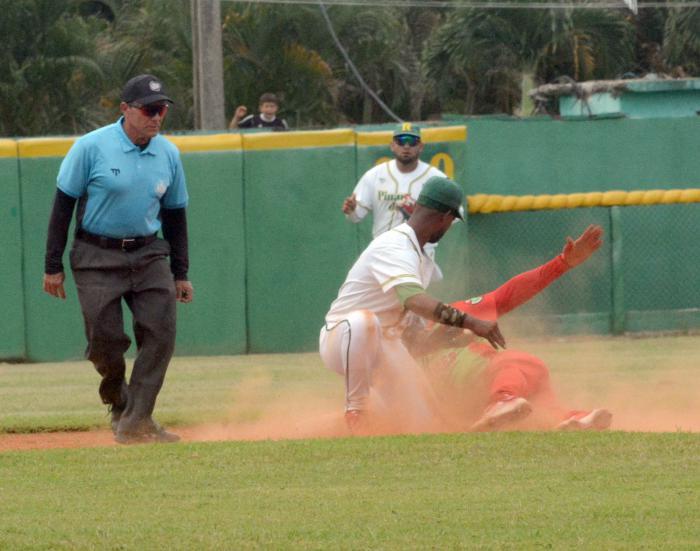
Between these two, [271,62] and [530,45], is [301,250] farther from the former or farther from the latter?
[530,45]

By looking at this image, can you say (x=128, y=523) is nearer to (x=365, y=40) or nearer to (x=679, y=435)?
(x=679, y=435)

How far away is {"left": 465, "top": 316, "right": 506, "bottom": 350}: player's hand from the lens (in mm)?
7852

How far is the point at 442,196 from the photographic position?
8227 millimetres

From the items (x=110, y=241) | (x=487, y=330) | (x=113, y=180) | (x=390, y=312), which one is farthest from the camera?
(x=390, y=312)

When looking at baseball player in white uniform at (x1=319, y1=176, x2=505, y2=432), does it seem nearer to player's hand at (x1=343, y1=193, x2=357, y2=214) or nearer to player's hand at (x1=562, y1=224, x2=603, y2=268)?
player's hand at (x1=562, y1=224, x2=603, y2=268)

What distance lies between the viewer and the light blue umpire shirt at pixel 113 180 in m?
8.31

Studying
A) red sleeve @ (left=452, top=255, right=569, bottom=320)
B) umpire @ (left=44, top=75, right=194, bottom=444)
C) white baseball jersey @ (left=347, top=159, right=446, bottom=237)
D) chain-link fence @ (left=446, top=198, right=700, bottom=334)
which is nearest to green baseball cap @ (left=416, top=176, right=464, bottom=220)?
red sleeve @ (left=452, top=255, right=569, bottom=320)

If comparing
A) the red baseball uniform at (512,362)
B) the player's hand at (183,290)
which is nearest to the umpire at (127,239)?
the player's hand at (183,290)

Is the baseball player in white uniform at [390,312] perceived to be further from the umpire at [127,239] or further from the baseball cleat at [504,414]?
the umpire at [127,239]

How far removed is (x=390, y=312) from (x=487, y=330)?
947 mm

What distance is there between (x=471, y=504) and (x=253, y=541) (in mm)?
1090

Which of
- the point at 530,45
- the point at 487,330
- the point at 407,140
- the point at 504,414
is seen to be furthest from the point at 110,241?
the point at 530,45

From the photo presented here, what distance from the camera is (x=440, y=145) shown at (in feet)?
50.6

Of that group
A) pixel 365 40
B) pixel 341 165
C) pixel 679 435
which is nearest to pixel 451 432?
pixel 679 435
